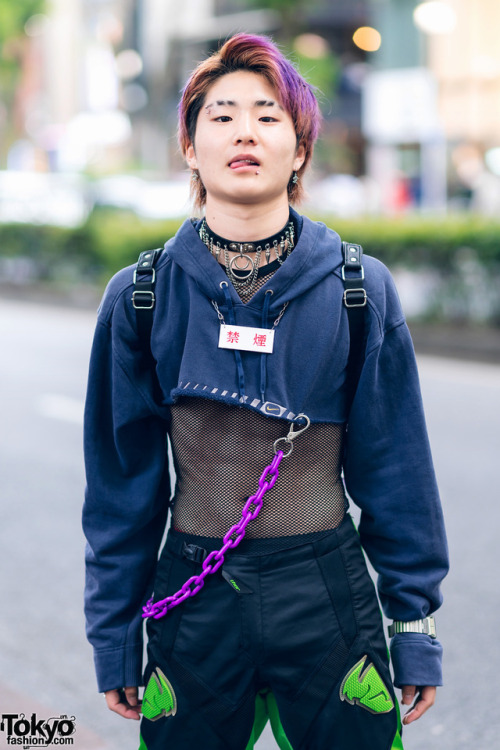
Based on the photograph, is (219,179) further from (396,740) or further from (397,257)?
(397,257)

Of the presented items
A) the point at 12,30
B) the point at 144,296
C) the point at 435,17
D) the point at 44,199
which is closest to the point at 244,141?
the point at 144,296

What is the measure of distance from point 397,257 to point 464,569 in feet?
23.2

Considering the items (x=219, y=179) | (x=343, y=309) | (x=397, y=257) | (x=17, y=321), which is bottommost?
(x=17, y=321)

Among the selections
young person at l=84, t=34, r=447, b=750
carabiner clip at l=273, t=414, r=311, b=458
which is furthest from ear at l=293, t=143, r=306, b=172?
carabiner clip at l=273, t=414, r=311, b=458

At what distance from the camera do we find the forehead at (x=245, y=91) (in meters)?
1.73

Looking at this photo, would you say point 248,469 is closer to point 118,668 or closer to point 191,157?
point 118,668

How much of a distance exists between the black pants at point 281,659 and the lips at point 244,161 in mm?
663

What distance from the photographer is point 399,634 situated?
1804 millimetres

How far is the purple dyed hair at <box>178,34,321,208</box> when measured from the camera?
172 cm

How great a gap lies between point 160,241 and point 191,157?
12.4m

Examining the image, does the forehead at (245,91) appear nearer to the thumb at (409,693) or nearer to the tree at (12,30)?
the thumb at (409,693)

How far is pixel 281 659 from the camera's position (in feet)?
5.67

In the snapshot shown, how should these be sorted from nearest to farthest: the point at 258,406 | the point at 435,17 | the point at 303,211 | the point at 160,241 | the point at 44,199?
the point at 258,406 < the point at 303,211 < the point at 160,241 < the point at 44,199 < the point at 435,17

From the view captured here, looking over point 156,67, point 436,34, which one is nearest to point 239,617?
point 436,34
